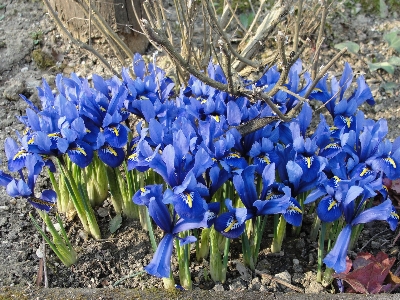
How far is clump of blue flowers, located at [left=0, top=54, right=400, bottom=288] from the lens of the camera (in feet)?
6.89

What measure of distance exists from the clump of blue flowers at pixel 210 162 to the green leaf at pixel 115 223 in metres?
0.07

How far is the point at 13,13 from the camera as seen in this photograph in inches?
179

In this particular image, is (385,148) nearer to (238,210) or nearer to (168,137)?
(238,210)

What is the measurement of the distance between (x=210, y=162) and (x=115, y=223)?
3.09ft

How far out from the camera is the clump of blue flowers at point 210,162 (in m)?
2.10

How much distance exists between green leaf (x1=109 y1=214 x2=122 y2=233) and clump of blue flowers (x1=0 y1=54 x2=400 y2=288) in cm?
7

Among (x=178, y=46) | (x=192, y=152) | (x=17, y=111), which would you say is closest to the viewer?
(x=192, y=152)

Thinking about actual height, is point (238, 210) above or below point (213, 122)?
below

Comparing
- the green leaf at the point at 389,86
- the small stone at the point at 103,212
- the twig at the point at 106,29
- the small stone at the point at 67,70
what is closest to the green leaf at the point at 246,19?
the green leaf at the point at 389,86

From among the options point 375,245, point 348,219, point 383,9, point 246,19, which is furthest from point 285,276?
point 383,9

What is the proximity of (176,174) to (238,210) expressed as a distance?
0.99ft

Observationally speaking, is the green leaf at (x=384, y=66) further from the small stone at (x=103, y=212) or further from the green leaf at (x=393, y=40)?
the small stone at (x=103, y=212)

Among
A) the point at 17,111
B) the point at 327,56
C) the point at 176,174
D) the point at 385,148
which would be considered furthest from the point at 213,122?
the point at 327,56

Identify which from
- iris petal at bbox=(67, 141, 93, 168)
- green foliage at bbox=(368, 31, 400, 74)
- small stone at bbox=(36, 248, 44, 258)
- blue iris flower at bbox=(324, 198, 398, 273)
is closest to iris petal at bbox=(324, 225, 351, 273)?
blue iris flower at bbox=(324, 198, 398, 273)
